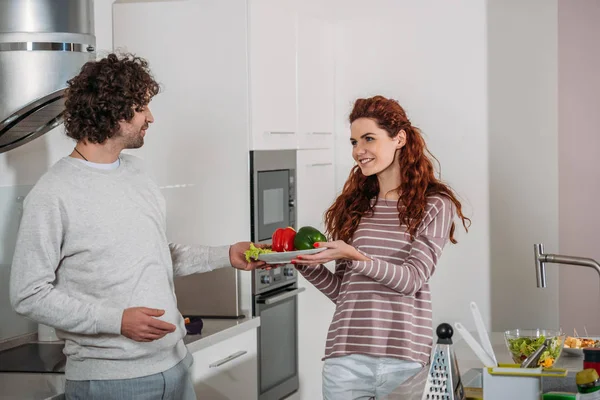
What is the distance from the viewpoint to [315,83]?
4113mm

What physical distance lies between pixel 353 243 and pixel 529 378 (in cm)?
88

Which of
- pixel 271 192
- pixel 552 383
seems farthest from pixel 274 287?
pixel 552 383

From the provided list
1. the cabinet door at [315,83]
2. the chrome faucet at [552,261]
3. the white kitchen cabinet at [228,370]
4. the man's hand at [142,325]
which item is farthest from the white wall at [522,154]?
the man's hand at [142,325]

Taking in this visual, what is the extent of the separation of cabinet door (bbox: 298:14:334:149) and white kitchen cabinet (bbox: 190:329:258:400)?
1.01 m

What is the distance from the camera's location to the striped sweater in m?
2.39

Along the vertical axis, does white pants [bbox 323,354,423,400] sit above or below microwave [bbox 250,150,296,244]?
below

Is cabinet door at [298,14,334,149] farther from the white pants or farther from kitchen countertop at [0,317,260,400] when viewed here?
the white pants

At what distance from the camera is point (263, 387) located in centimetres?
351

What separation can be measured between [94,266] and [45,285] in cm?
15

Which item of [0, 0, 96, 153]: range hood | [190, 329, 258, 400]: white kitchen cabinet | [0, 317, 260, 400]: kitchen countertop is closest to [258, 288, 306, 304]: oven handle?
[190, 329, 258, 400]: white kitchen cabinet

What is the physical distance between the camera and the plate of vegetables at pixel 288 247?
2.46 m

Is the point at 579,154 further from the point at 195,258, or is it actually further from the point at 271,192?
the point at 195,258

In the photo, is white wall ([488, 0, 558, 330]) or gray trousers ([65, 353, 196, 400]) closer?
gray trousers ([65, 353, 196, 400])

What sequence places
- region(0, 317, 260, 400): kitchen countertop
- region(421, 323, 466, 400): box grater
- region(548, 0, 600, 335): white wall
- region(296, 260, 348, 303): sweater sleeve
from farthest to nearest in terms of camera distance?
region(548, 0, 600, 335): white wall → region(296, 260, 348, 303): sweater sleeve → region(0, 317, 260, 400): kitchen countertop → region(421, 323, 466, 400): box grater
